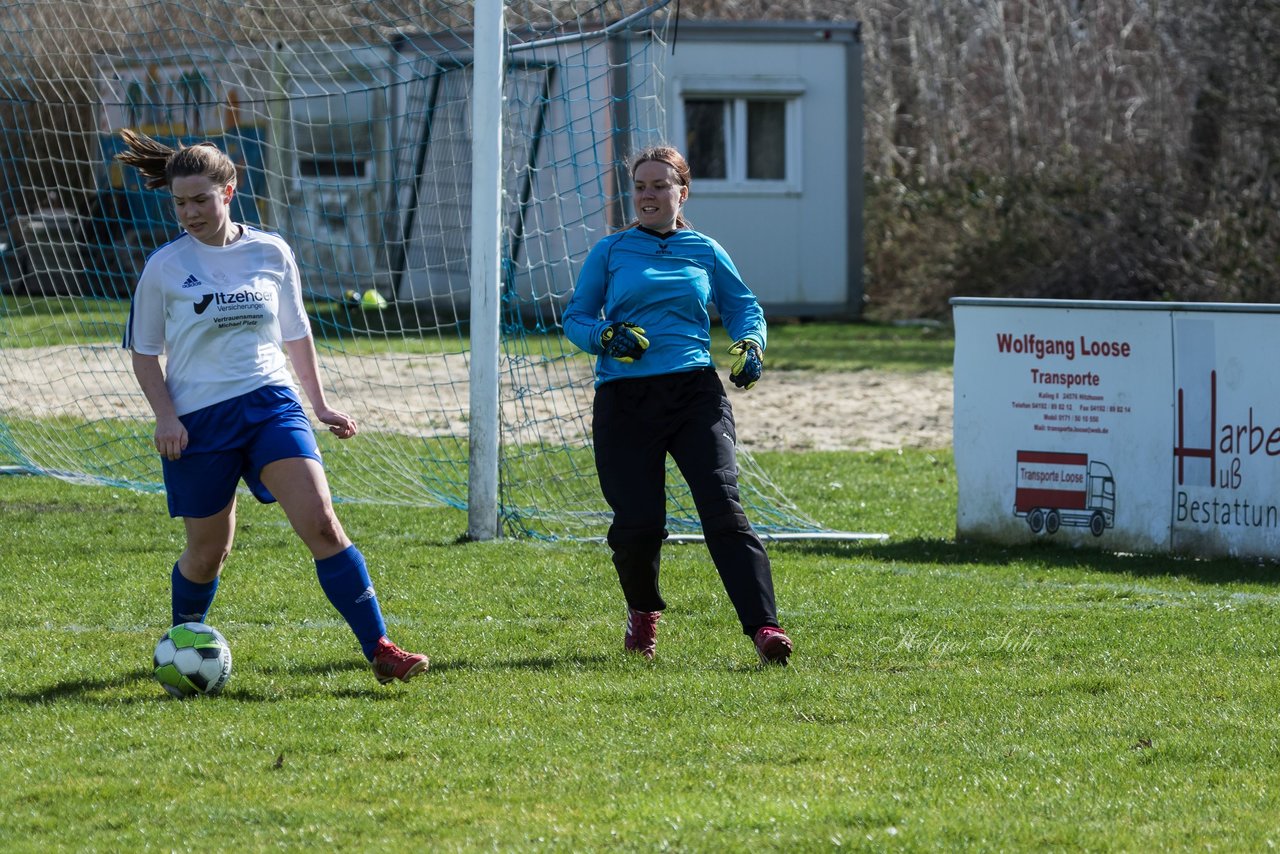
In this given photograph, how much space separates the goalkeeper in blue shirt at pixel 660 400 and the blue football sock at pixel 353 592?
2.99ft

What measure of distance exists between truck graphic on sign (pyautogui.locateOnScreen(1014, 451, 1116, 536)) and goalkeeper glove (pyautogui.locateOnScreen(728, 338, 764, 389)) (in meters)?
3.13

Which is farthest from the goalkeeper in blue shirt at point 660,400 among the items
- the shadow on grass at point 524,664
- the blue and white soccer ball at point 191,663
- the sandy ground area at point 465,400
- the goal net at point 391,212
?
the sandy ground area at point 465,400

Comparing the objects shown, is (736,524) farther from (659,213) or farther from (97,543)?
(97,543)

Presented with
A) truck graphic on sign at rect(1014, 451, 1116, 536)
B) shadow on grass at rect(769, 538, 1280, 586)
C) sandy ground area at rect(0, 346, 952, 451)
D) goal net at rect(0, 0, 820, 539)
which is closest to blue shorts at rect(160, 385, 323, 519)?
goal net at rect(0, 0, 820, 539)

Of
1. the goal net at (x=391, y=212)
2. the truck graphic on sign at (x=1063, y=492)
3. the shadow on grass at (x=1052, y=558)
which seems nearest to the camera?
the shadow on grass at (x=1052, y=558)

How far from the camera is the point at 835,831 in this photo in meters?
3.91

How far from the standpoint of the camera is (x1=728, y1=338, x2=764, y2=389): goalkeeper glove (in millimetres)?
5633

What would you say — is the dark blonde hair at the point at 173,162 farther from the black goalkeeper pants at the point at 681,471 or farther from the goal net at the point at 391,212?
the goal net at the point at 391,212

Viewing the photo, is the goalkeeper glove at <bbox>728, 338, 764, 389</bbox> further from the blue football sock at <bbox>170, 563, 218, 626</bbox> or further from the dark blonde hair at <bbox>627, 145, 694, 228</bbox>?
the blue football sock at <bbox>170, 563, 218, 626</bbox>

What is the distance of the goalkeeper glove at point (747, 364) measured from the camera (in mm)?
5633

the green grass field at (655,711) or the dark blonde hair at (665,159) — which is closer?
the green grass field at (655,711)

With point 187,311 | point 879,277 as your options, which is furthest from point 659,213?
point 879,277

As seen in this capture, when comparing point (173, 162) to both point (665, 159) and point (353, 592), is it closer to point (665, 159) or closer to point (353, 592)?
point (353, 592)

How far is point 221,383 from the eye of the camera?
520 centimetres
